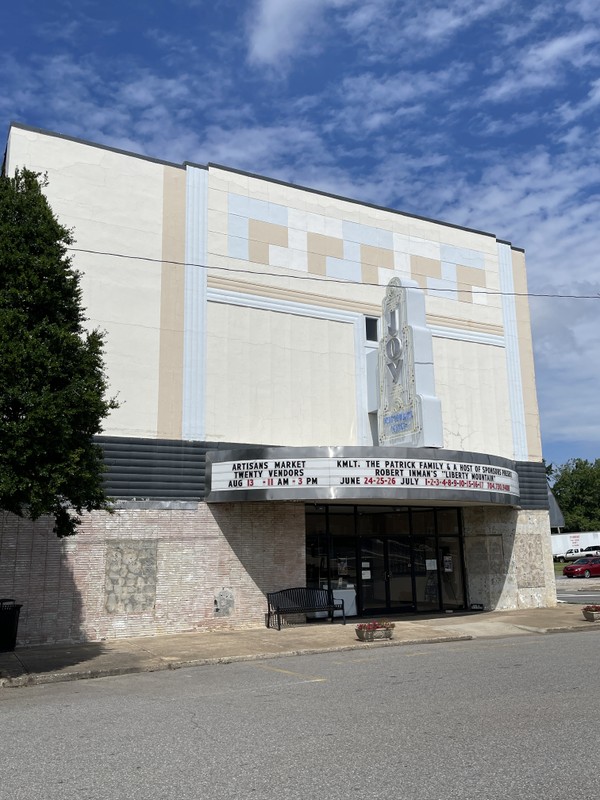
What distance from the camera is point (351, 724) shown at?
7.91 m

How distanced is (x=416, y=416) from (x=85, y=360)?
9363 millimetres

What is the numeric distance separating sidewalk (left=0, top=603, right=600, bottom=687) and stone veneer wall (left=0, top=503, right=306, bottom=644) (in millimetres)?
498

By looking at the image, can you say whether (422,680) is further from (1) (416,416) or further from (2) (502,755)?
(1) (416,416)

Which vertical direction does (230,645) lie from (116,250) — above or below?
below

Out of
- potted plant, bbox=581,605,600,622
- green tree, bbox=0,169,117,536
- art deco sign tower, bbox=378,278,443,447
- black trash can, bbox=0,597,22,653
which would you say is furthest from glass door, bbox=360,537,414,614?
green tree, bbox=0,169,117,536

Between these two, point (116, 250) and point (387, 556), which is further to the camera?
point (387, 556)

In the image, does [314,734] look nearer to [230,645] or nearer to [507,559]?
[230,645]

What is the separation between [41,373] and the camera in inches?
474

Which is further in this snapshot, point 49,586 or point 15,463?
point 49,586

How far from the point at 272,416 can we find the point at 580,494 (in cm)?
8437

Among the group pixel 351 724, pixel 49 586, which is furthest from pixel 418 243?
pixel 351 724

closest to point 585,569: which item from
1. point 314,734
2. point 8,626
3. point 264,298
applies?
point 264,298

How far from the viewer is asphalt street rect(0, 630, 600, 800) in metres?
5.75

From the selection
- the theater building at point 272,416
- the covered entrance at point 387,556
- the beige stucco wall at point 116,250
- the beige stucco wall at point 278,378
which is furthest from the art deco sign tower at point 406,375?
the beige stucco wall at point 116,250
